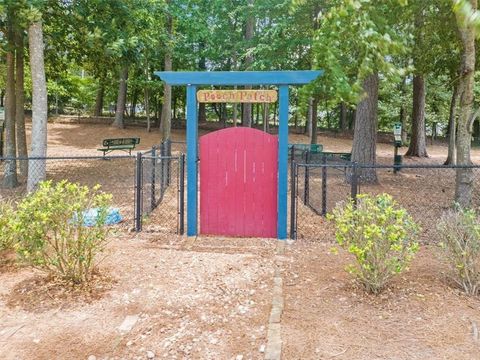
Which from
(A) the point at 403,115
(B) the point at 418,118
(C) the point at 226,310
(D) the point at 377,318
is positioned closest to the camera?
(D) the point at 377,318

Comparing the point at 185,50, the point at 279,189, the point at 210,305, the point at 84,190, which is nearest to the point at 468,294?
the point at 210,305

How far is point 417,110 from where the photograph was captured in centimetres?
1780

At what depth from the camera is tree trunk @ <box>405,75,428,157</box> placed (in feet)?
57.1

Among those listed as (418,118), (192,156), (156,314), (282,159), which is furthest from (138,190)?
(418,118)

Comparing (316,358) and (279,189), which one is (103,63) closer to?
(279,189)

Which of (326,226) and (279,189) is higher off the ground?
(279,189)

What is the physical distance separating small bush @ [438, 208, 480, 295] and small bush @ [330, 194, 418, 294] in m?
0.38

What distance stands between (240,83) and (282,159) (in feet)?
3.89

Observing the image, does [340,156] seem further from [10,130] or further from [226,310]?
[226,310]

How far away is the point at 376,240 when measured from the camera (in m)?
3.86

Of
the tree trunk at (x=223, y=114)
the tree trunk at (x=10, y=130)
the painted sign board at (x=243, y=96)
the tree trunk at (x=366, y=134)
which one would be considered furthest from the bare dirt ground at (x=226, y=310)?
the tree trunk at (x=223, y=114)

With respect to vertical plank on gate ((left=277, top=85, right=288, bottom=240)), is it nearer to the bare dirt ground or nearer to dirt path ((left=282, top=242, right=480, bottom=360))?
the bare dirt ground

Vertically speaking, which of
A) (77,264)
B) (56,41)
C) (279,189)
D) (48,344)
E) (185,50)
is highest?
(185,50)

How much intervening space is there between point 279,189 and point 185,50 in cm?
1870
